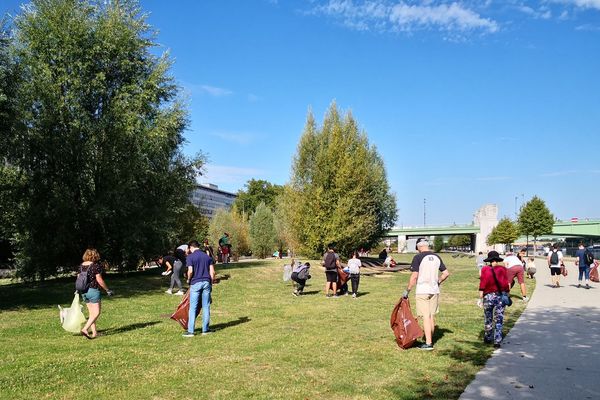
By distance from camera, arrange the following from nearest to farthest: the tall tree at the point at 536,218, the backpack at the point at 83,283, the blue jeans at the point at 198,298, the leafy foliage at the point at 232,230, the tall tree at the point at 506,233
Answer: the backpack at the point at 83,283 < the blue jeans at the point at 198,298 < the leafy foliage at the point at 232,230 < the tall tree at the point at 536,218 < the tall tree at the point at 506,233

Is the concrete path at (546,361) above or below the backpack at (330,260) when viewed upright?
below

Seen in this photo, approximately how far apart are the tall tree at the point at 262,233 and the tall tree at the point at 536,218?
122 feet

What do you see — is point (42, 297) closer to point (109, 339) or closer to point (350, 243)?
point (109, 339)

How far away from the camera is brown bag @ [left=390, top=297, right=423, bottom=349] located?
29.6 feet

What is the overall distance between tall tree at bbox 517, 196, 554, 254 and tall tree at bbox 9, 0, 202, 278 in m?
63.4

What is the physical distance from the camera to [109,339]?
9961 millimetres

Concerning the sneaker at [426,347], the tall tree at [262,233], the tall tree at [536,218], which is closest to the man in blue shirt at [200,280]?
the sneaker at [426,347]

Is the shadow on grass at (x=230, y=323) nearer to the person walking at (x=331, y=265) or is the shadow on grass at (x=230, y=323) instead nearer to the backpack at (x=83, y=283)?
the backpack at (x=83, y=283)

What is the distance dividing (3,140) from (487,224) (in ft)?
343

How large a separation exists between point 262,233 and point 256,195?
34.1 m

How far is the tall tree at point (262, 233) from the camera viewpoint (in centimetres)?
6431

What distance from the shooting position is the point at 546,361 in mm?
7938

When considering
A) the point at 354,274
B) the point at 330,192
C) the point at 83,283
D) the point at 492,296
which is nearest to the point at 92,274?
the point at 83,283

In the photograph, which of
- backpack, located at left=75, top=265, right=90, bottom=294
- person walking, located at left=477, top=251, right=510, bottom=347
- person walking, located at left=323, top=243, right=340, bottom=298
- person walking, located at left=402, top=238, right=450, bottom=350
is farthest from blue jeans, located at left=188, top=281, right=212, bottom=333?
person walking, located at left=323, top=243, right=340, bottom=298
